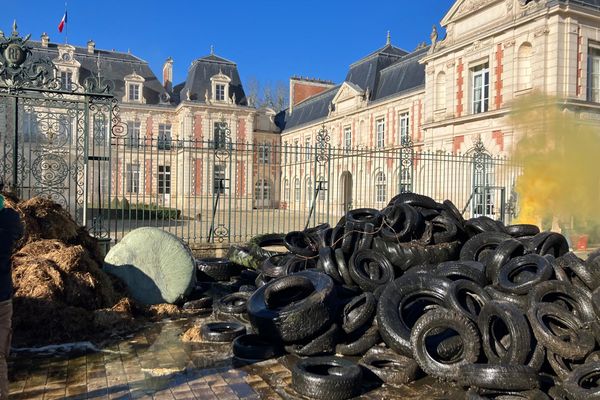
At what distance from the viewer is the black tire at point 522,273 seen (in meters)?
5.38

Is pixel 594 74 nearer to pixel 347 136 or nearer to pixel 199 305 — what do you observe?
pixel 199 305

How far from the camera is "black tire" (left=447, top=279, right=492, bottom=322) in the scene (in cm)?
520

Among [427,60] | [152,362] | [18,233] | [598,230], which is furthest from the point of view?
[427,60]

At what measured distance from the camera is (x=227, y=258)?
10.6 meters

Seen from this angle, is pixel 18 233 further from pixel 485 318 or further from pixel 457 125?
pixel 457 125

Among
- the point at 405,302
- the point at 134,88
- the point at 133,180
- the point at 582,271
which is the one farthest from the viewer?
the point at 134,88

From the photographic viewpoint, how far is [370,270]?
7012 mm

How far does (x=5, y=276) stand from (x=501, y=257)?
5412 mm

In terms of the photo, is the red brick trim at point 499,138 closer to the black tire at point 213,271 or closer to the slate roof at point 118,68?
the black tire at point 213,271

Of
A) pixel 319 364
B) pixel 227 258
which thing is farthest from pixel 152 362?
pixel 227 258

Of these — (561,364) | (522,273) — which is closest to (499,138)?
(522,273)

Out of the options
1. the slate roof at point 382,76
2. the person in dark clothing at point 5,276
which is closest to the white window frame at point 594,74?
the slate roof at point 382,76

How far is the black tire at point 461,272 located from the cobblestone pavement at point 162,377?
1.69 metres

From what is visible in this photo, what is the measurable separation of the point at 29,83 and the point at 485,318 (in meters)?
8.67
